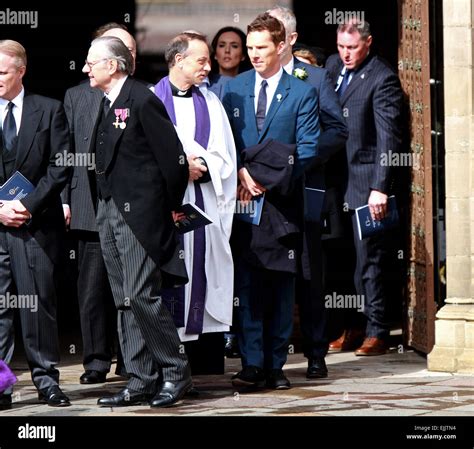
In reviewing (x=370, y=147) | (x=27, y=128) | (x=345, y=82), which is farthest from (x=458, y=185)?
(x=27, y=128)

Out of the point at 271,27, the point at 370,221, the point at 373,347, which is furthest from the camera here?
the point at 373,347

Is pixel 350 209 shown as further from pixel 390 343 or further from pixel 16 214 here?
pixel 16 214

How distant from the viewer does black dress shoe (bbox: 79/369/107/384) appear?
10926 mm

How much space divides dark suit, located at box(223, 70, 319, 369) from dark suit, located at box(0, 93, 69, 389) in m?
1.17

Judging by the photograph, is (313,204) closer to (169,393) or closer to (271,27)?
(271,27)

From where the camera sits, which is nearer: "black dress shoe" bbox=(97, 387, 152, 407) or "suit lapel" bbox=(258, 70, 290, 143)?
"black dress shoe" bbox=(97, 387, 152, 407)

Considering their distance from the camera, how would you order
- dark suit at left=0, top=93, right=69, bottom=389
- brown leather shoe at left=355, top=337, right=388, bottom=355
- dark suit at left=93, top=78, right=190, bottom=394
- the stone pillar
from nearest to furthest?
dark suit at left=93, top=78, right=190, bottom=394 < dark suit at left=0, top=93, right=69, bottom=389 < the stone pillar < brown leather shoe at left=355, top=337, right=388, bottom=355

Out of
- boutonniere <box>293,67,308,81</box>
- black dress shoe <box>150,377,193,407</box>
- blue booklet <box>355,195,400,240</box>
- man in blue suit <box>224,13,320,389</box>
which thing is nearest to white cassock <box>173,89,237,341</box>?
man in blue suit <box>224,13,320,389</box>

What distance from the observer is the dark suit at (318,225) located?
10.9 m

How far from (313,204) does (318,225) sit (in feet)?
0.54

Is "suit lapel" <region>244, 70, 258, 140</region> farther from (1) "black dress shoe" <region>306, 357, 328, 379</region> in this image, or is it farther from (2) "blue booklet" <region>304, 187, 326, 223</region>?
(1) "black dress shoe" <region>306, 357, 328, 379</region>

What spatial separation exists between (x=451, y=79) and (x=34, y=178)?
2939 mm

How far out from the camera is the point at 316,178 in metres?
11.1
